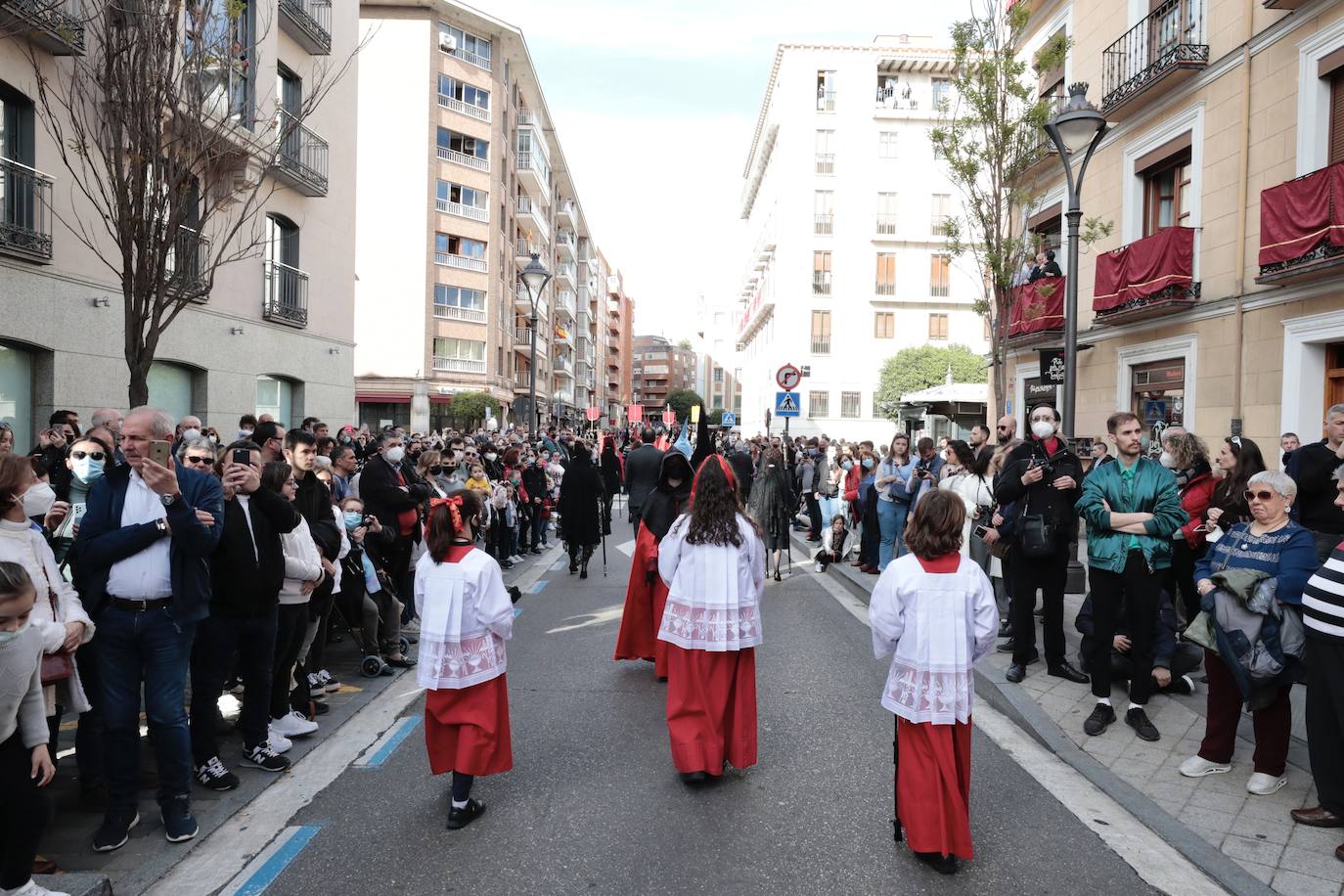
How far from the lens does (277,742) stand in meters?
5.08

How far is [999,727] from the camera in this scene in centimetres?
582

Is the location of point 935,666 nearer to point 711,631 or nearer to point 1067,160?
point 711,631

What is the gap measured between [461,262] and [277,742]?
3824 cm

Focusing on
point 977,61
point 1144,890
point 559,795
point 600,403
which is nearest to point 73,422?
point 559,795

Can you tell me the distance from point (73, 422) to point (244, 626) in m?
5.70

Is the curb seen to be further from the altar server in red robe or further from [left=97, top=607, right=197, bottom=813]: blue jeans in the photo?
[left=97, top=607, right=197, bottom=813]: blue jeans

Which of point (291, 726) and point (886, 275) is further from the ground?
point (886, 275)

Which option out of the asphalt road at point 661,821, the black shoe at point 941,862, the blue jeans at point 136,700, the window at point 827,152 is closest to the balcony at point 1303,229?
the asphalt road at point 661,821

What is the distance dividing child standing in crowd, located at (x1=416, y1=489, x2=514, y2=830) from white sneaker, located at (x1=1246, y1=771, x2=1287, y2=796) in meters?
3.88

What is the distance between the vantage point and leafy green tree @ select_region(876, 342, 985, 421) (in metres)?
44.0

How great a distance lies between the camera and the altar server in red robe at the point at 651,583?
668cm

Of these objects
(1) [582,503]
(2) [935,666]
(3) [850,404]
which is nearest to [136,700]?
(2) [935,666]

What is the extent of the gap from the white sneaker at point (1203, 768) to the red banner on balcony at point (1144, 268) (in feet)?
33.7

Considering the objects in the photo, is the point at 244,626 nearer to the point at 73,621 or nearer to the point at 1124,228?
the point at 73,621
